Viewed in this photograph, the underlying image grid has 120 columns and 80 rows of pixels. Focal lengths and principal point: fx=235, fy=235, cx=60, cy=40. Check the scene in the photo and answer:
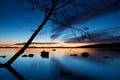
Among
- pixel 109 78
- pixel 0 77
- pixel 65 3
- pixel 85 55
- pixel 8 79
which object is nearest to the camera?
pixel 65 3

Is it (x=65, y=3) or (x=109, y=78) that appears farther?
(x=109, y=78)

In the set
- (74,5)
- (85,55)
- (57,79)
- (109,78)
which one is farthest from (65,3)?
(85,55)

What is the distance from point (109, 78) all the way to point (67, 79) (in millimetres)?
6346

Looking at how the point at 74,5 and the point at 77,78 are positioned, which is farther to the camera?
the point at 77,78

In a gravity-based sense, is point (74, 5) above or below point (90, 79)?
above

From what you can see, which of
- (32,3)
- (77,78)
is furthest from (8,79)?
(32,3)

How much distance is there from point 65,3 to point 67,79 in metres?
18.9

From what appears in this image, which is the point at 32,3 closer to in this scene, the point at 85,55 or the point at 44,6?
the point at 44,6

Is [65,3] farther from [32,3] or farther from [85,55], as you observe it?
[85,55]

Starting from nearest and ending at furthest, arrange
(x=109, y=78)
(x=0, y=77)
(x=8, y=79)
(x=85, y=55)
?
1. (x=8, y=79)
2. (x=0, y=77)
3. (x=109, y=78)
4. (x=85, y=55)

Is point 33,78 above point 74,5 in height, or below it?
below

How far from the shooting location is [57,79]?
2836 centimetres

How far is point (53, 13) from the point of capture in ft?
29.1

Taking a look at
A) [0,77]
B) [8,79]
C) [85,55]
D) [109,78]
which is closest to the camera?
[8,79]
